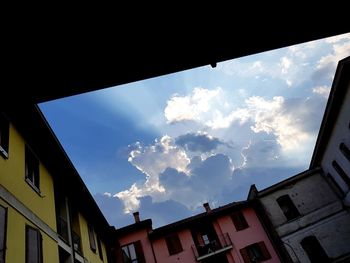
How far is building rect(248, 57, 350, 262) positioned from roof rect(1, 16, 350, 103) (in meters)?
17.8

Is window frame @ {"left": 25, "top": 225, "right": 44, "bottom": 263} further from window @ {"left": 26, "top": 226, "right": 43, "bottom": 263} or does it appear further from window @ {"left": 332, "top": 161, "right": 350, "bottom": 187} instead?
window @ {"left": 332, "top": 161, "right": 350, "bottom": 187}

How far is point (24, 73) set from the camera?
2.56 m

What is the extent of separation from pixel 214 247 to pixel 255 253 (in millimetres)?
3379

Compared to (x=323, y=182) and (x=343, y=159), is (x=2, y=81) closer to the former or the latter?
(x=343, y=159)

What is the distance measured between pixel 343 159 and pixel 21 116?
19.4 meters

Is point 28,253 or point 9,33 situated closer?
point 9,33

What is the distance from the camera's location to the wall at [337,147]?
1795 centimetres

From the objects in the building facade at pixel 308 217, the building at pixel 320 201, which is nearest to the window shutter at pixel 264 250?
the building at pixel 320 201

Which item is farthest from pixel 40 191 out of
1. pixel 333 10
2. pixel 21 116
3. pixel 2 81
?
pixel 333 10

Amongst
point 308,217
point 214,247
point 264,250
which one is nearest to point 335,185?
point 308,217

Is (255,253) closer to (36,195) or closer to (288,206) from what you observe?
(288,206)

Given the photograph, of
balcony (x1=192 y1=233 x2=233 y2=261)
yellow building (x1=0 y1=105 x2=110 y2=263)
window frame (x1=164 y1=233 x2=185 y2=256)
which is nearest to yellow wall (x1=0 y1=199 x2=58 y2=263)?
yellow building (x1=0 y1=105 x2=110 y2=263)

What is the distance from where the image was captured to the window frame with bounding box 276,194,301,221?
23.7 metres

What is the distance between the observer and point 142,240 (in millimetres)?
24891
